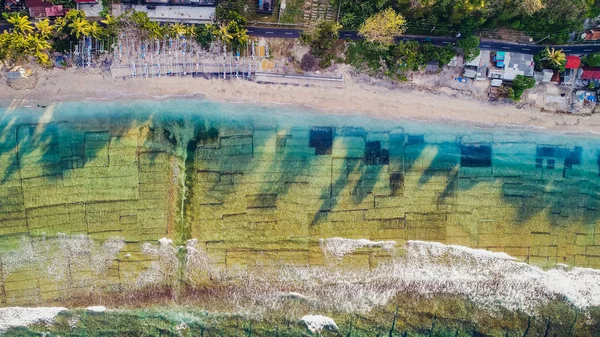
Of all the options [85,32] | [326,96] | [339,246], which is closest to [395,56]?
[326,96]

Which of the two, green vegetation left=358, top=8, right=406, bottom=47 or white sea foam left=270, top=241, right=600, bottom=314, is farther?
white sea foam left=270, top=241, right=600, bottom=314

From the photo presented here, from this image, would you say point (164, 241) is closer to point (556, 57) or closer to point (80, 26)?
point (80, 26)

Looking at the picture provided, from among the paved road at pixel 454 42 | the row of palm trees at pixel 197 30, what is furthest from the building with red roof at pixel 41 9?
the paved road at pixel 454 42

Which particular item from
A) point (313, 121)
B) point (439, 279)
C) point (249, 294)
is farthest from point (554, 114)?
point (249, 294)

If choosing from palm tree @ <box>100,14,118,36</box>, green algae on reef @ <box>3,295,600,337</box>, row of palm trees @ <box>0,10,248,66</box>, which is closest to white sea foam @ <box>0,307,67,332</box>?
green algae on reef @ <box>3,295,600,337</box>

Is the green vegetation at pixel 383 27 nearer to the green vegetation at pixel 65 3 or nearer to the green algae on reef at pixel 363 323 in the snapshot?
the green algae on reef at pixel 363 323

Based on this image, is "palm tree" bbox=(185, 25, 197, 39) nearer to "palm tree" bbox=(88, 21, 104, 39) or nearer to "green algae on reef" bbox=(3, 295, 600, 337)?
"palm tree" bbox=(88, 21, 104, 39)
